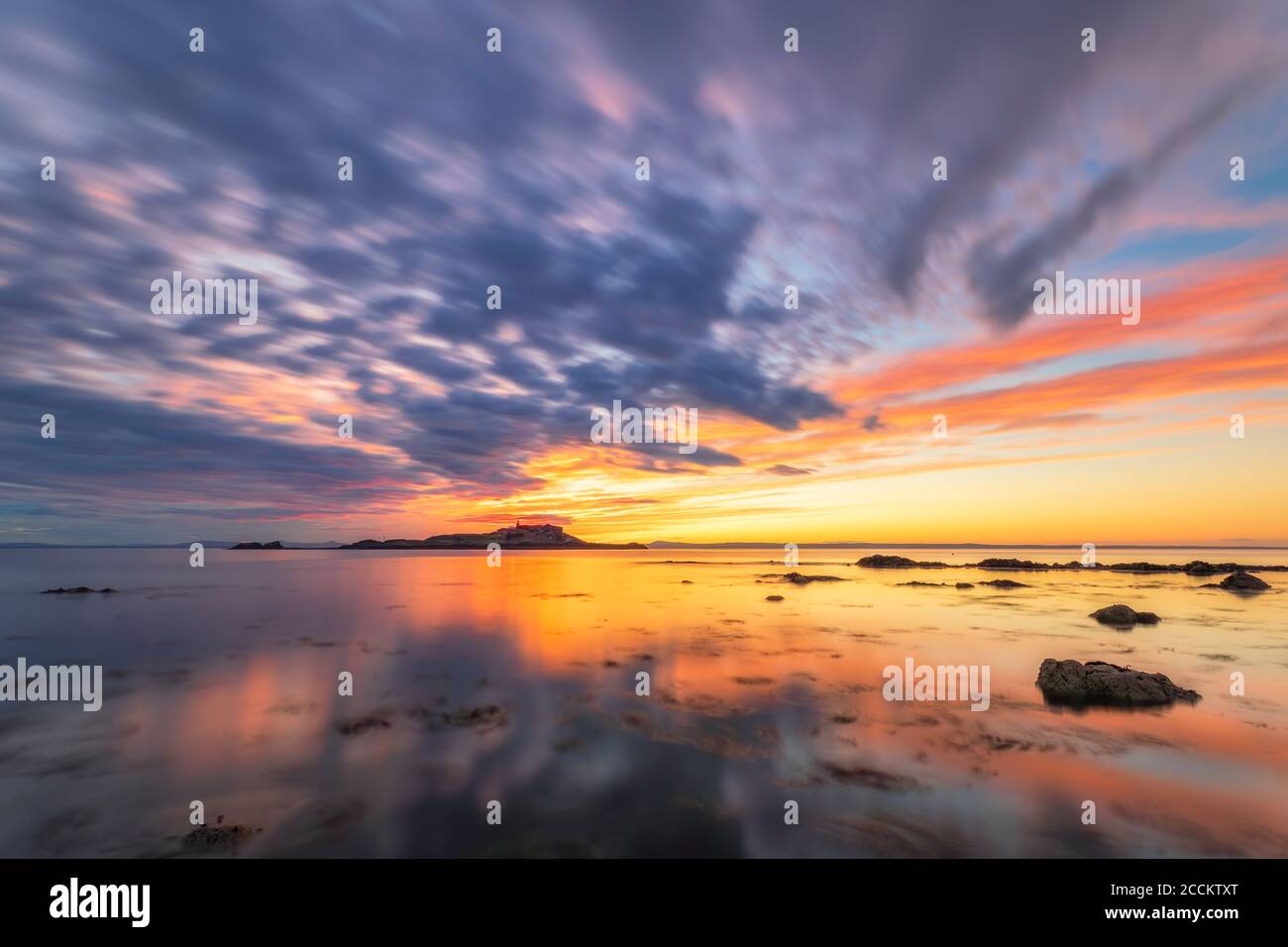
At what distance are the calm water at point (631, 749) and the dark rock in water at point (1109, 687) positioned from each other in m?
0.75

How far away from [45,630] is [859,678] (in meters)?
42.8

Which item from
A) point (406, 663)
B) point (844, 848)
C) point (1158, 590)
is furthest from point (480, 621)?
point (1158, 590)

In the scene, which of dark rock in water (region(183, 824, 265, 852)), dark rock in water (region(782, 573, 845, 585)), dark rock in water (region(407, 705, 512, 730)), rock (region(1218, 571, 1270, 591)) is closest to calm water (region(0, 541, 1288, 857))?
dark rock in water (region(407, 705, 512, 730))

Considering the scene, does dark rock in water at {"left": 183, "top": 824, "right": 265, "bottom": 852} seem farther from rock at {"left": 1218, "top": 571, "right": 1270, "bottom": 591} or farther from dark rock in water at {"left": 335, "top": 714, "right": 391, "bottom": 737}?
rock at {"left": 1218, "top": 571, "right": 1270, "bottom": 591}

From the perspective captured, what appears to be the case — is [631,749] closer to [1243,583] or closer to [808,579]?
[808,579]

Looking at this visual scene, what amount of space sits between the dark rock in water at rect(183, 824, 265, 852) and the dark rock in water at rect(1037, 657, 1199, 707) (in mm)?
A: 21408

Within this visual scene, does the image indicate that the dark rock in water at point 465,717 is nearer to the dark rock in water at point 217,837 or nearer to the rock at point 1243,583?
the dark rock in water at point 217,837

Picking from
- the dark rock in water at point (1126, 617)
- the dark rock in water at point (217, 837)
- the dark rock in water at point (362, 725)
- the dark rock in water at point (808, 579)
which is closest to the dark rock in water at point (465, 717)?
the dark rock in water at point (362, 725)

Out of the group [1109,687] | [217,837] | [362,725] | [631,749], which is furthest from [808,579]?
[217,837]

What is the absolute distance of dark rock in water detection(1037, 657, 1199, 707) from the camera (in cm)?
1579

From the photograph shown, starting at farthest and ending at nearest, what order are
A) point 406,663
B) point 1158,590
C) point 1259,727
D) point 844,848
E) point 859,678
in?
1. point 1158,590
2. point 406,663
3. point 859,678
4. point 1259,727
5. point 844,848

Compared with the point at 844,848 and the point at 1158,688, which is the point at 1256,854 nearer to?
the point at 844,848

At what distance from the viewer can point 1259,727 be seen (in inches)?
541
